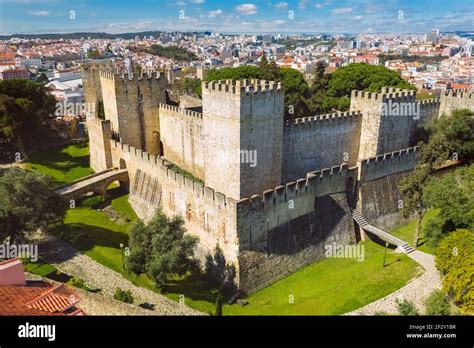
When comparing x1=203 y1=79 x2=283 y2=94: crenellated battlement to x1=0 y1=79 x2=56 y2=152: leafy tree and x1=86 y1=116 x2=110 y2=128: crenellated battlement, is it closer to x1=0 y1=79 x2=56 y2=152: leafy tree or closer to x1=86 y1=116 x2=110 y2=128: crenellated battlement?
x1=86 y1=116 x2=110 y2=128: crenellated battlement

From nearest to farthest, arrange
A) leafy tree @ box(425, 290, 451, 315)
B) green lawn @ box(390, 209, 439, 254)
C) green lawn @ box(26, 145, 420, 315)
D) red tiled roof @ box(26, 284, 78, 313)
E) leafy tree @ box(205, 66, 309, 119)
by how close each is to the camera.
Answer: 1. red tiled roof @ box(26, 284, 78, 313)
2. leafy tree @ box(425, 290, 451, 315)
3. green lawn @ box(26, 145, 420, 315)
4. green lawn @ box(390, 209, 439, 254)
5. leafy tree @ box(205, 66, 309, 119)

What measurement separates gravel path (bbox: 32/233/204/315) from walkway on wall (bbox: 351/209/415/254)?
10.8m

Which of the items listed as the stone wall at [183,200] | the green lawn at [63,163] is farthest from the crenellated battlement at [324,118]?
the green lawn at [63,163]

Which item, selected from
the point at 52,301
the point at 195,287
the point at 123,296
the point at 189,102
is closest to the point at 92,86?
the point at 189,102

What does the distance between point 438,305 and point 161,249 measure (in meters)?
10.6

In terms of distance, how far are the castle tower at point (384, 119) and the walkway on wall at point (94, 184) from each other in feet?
51.0

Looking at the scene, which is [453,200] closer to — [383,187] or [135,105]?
[383,187]

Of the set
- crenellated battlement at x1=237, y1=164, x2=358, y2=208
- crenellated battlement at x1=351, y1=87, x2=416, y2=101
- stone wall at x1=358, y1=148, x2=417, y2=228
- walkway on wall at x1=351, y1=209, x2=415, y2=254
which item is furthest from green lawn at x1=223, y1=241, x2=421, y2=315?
crenellated battlement at x1=351, y1=87, x2=416, y2=101

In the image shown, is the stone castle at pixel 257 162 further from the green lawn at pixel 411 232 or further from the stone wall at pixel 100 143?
the green lawn at pixel 411 232

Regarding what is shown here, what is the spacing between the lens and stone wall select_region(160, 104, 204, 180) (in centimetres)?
2667

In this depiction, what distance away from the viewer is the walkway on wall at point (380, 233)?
2133 centimetres

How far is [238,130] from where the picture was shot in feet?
62.1

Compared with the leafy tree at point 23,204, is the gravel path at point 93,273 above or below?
below

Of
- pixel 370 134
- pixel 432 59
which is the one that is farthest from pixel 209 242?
pixel 432 59
